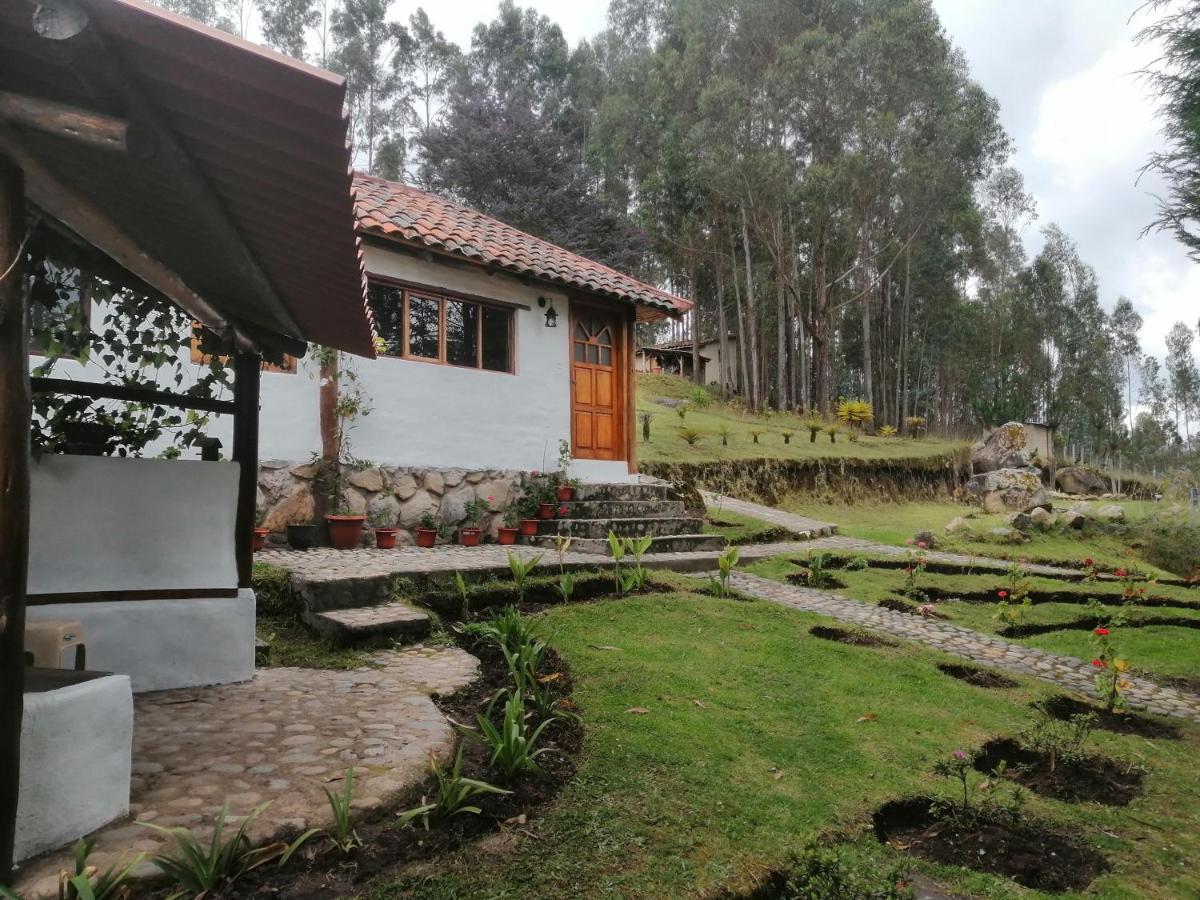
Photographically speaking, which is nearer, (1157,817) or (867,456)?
(1157,817)

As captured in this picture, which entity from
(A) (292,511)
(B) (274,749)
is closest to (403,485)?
(A) (292,511)

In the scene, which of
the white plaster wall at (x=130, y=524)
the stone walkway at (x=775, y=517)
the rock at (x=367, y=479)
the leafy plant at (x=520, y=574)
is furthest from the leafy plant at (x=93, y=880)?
the stone walkway at (x=775, y=517)

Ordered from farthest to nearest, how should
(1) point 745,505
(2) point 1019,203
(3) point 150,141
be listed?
1. (2) point 1019,203
2. (1) point 745,505
3. (3) point 150,141

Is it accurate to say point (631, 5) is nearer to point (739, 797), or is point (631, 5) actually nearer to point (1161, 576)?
point (1161, 576)

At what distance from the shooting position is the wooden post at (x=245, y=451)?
4047 millimetres

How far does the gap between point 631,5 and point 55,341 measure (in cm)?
3455

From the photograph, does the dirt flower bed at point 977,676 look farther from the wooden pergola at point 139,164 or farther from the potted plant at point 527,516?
the potted plant at point 527,516

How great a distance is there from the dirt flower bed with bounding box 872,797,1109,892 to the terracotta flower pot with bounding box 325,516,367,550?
6.04 m

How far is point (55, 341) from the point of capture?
3.26 m

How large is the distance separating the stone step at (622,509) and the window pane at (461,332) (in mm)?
2193

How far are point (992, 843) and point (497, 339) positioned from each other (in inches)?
310

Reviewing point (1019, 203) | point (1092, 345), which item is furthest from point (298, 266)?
point (1092, 345)

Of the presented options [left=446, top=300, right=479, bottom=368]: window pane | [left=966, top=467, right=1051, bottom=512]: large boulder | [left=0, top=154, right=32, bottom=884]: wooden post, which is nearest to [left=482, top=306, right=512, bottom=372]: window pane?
[left=446, top=300, right=479, bottom=368]: window pane

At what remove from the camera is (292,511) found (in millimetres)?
7477
